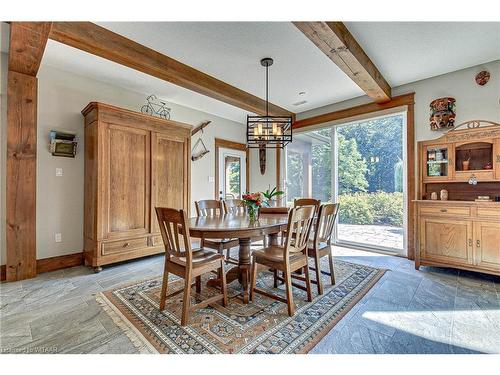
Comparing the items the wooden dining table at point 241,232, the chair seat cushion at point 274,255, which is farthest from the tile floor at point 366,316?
the wooden dining table at point 241,232

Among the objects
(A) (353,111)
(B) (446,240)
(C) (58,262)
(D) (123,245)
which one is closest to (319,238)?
(B) (446,240)

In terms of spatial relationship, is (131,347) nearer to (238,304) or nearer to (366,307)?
(238,304)

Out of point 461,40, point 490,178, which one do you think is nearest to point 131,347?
point 490,178

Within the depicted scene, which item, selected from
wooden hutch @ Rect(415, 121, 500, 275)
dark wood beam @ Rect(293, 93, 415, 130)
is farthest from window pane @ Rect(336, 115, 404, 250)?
wooden hutch @ Rect(415, 121, 500, 275)

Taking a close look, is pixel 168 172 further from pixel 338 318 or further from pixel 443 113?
pixel 443 113

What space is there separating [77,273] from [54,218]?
82 centimetres

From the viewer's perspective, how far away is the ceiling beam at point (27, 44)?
1.96m

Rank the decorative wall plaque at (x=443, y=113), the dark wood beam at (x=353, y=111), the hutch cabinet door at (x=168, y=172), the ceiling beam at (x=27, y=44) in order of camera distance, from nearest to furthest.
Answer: the ceiling beam at (x=27, y=44) < the decorative wall plaque at (x=443, y=113) < the hutch cabinet door at (x=168, y=172) < the dark wood beam at (x=353, y=111)

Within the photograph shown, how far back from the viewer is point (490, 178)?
2781 mm

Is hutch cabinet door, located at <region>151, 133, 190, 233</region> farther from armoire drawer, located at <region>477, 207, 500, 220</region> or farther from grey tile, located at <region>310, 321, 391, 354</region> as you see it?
armoire drawer, located at <region>477, 207, 500, 220</region>

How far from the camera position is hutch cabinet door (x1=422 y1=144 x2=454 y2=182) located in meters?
3.05

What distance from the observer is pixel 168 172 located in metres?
3.77

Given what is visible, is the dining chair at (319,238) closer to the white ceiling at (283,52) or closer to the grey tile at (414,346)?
the grey tile at (414,346)

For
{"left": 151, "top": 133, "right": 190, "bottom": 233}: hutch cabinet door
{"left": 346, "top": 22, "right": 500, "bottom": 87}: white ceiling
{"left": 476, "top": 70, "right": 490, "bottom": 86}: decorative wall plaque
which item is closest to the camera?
{"left": 346, "top": 22, "right": 500, "bottom": 87}: white ceiling
